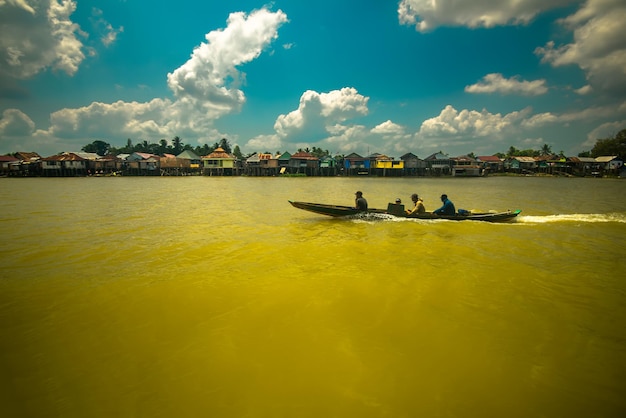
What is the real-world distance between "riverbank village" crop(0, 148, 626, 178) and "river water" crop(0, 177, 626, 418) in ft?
172

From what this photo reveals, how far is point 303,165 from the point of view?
198 ft

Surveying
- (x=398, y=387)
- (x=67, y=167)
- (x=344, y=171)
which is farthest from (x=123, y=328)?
(x=67, y=167)

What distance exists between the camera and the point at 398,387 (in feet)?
10.6

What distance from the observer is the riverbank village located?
59.6 meters

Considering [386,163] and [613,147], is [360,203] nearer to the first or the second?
[386,163]

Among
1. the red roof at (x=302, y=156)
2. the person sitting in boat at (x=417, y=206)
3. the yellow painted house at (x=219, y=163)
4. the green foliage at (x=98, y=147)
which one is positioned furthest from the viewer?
the green foliage at (x=98, y=147)

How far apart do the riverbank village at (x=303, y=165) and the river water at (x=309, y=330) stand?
5246 centimetres

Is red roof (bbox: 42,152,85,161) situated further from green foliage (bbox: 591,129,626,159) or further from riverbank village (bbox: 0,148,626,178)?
green foliage (bbox: 591,129,626,159)

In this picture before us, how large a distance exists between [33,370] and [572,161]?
86.0 metres

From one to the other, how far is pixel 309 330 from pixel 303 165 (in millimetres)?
56972

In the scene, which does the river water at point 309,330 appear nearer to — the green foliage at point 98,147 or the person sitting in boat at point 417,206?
the person sitting in boat at point 417,206

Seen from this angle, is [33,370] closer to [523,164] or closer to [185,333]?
[185,333]

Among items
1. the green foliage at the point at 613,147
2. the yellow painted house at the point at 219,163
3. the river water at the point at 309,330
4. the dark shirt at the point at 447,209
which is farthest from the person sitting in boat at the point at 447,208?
the green foliage at the point at 613,147

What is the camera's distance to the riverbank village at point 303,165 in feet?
196
